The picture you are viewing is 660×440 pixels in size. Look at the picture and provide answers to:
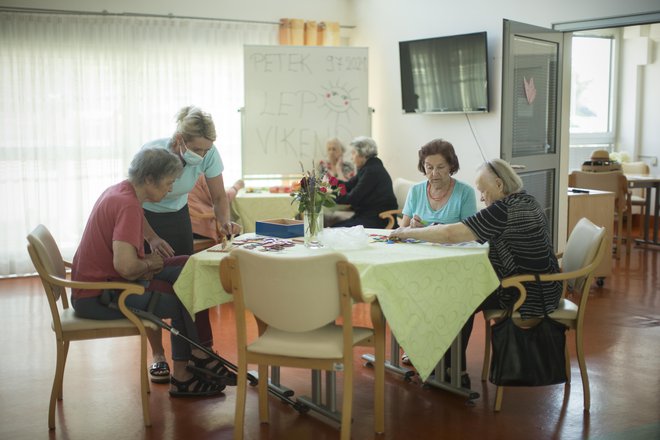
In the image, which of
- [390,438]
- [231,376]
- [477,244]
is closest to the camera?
[390,438]

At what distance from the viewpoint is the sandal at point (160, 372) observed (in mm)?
3678

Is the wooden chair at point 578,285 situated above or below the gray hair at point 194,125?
below

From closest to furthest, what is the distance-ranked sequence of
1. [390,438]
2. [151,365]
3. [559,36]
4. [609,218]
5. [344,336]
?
[344,336] < [390,438] < [151,365] < [559,36] < [609,218]

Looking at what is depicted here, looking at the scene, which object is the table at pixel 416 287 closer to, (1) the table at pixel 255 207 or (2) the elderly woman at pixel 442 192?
(2) the elderly woman at pixel 442 192

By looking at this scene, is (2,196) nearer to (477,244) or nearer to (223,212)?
(223,212)

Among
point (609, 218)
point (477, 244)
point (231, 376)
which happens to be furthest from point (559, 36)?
point (231, 376)

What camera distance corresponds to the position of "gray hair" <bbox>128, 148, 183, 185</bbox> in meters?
3.18

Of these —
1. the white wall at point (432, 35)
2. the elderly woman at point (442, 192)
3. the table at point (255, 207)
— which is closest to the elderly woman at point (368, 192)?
the table at point (255, 207)

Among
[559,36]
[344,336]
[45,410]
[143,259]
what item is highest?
[559,36]

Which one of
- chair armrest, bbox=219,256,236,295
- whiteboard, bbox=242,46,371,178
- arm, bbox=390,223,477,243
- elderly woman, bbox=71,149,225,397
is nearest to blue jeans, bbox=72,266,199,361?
elderly woman, bbox=71,149,225,397

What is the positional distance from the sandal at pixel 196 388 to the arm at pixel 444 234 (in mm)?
1112

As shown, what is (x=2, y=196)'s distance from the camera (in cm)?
625

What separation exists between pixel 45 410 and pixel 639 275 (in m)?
4.59

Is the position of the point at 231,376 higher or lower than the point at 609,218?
lower
